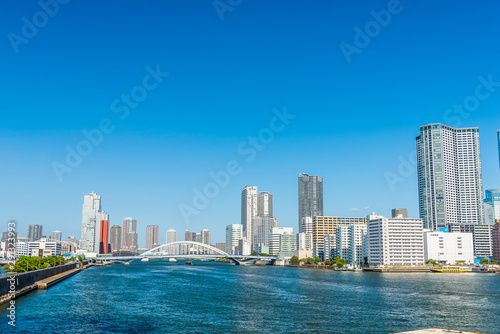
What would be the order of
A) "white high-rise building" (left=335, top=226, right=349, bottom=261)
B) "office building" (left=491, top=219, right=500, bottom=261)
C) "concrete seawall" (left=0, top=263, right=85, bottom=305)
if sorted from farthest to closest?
"office building" (left=491, top=219, right=500, bottom=261)
"white high-rise building" (left=335, top=226, right=349, bottom=261)
"concrete seawall" (left=0, top=263, right=85, bottom=305)

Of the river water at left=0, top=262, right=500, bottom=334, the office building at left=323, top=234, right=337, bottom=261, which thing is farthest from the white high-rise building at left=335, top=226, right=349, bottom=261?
the river water at left=0, top=262, right=500, bottom=334

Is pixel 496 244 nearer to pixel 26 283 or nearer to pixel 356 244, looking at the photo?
pixel 356 244

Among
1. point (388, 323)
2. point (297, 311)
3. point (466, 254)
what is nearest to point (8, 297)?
point (297, 311)

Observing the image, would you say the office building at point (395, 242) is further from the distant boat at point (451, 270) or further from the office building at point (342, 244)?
the office building at point (342, 244)

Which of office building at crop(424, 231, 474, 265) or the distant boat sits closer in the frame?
the distant boat

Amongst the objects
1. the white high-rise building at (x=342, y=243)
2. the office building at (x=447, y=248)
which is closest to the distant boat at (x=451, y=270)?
the office building at (x=447, y=248)

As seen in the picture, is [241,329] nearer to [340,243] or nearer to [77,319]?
[77,319]

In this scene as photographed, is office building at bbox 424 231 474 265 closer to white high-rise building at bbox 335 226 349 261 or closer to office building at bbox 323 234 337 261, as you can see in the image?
white high-rise building at bbox 335 226 349 261

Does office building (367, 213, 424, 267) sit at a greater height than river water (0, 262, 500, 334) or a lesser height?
greater
